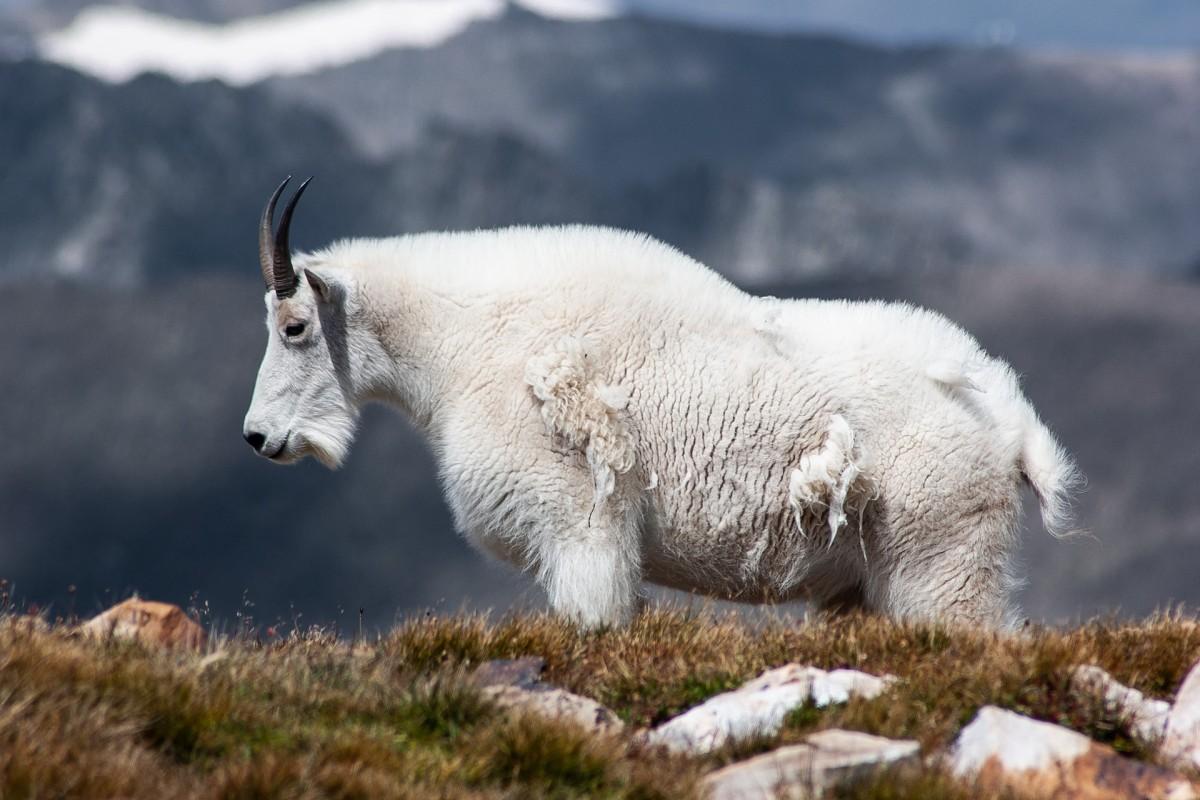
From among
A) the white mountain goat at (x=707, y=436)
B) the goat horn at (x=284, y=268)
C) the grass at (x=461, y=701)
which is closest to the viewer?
the grass at (x=461, y=701)

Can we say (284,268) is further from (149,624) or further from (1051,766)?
(1051,766)

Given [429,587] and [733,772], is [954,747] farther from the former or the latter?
[429,587]

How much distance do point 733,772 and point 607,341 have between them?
10.3 feet

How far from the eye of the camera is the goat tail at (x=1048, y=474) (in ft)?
26.2

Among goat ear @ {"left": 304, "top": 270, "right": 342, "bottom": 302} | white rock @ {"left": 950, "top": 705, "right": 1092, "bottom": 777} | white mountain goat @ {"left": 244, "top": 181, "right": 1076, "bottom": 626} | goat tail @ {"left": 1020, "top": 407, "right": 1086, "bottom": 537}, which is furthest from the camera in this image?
goat ear @ {"left": 304, "top": 270, "right": 342, "bottom": 302}

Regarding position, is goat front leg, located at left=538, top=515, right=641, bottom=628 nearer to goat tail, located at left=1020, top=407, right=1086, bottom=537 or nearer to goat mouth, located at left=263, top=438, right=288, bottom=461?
goat mouth, located at left=263, top=438, right=288, bottom=461

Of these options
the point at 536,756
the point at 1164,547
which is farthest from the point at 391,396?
the point at 1164,547

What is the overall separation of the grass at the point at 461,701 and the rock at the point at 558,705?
0.12m

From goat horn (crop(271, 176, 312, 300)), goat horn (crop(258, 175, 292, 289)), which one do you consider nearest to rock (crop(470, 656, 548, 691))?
goat horn (crop(271, 176, 312, 300))

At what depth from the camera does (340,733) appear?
17.9ft

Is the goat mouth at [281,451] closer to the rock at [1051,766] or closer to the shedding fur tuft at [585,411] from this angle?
the shedding fur tuft at [585,411]

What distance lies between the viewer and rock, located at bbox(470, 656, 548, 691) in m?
6.35

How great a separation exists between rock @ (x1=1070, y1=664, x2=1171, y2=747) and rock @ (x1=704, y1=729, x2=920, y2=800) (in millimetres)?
916

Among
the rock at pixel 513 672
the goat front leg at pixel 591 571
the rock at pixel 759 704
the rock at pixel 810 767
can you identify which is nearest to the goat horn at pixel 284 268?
the goat front leg at pixel 591 571
